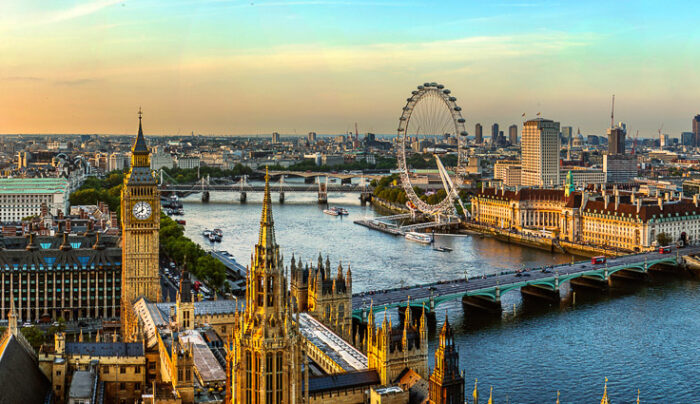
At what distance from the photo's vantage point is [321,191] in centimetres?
12375

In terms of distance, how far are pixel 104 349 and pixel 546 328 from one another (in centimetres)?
2535

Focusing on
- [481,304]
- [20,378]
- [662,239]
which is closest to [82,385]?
[20,378]

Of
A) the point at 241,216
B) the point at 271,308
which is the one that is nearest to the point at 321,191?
the point at 241,216

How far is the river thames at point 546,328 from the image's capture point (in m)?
36.1

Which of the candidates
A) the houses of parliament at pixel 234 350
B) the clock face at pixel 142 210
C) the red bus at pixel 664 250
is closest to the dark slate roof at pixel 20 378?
the houses of parliament at pixel 234 350

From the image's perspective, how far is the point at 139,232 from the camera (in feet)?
133

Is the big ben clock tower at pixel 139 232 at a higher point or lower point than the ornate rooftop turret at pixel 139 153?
lower

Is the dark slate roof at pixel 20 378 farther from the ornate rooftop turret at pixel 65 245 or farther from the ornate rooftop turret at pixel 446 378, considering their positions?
the ornate rooftop turret at pixel 65 245

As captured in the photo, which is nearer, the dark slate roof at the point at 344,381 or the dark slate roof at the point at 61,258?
the dark slate roof at the point at 344,381

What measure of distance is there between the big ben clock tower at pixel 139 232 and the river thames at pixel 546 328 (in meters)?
14.4

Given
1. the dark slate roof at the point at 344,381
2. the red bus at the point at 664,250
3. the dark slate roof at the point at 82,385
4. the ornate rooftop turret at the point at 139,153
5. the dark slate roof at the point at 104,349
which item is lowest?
the red bus at the point at 664,250

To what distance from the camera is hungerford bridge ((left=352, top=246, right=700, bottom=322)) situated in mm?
46812

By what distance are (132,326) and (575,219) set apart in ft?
177

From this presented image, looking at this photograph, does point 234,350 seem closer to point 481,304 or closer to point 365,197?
point 481,304
